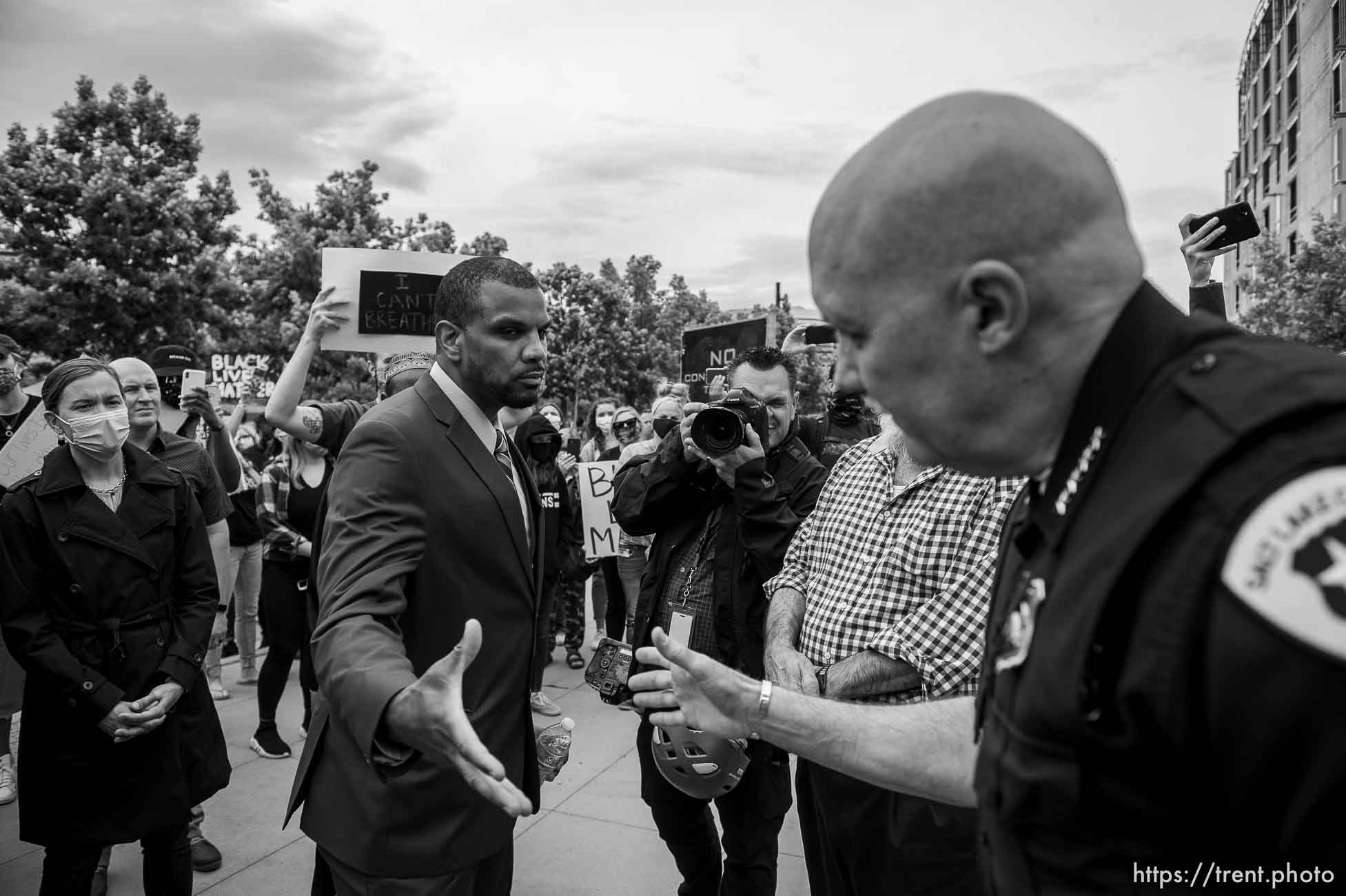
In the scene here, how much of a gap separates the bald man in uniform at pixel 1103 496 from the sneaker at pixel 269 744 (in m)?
5.29

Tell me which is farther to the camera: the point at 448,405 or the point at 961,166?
the point at 448,405

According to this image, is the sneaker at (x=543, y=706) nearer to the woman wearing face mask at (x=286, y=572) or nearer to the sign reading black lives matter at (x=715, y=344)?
the woman wearing face mask at (x=286, y=572)

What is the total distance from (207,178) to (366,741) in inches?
963

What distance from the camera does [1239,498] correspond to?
0.74 meters

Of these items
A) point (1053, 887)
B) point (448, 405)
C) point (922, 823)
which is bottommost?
point (922, 823)

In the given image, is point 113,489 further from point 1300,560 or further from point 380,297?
point 1300,560

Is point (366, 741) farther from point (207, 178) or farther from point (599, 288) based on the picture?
point (599, 288)

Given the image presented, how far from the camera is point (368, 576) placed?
2035 millimetres

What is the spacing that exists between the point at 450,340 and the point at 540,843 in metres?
2.88

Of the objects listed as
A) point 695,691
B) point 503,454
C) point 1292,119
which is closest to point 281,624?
point 503,454

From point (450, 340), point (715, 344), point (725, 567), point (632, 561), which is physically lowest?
point (632, 561)

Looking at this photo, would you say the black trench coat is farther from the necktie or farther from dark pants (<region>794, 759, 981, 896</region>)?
dark pants (<region>794, 759, 981, 896</region>)

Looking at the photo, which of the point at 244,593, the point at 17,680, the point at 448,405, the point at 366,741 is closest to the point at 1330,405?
the point at 366,741

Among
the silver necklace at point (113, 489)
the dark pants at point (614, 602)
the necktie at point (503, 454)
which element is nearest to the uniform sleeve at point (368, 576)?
the necktie at point (503, 454)
